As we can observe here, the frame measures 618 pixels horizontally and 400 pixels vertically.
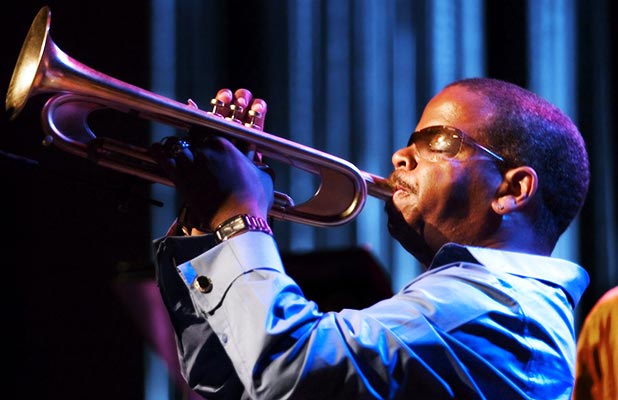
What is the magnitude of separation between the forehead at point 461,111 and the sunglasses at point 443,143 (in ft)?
0.09

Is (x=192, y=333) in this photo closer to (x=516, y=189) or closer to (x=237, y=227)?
(x=237, y=227)

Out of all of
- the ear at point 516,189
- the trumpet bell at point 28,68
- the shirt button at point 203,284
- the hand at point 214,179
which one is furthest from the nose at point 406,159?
the trumpet bell at point 28,68

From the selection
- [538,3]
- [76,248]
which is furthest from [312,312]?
[76,248]

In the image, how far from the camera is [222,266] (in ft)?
6.12

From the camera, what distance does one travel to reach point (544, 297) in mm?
2111

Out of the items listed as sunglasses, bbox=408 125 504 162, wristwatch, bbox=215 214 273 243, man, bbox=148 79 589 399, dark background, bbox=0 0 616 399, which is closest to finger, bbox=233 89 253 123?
man, bbox=148 79 589 399

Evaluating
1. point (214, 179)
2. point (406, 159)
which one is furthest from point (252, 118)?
point (406, 159)

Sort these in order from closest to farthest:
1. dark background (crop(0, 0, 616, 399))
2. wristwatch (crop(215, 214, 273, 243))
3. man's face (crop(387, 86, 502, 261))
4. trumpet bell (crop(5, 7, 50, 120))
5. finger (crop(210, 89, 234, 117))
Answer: wristwatch (crop(215, 214, 273, 243)) < trumpet bell (crop(5, 7, 50, 120)) < finger (crop(210, 89, 234, 117)) < man's face (crop(387, 86, 502, 261)) < dark background (crop(0, 0, 616, 399))

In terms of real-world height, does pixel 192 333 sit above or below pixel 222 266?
below

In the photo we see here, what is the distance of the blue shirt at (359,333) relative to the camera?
5.85 feet

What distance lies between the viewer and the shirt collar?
215 centimetres

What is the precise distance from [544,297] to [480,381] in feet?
1.03

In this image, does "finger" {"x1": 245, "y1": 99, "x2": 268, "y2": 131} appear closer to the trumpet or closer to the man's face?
the trumpet

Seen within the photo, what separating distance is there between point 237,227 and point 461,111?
810 mm
